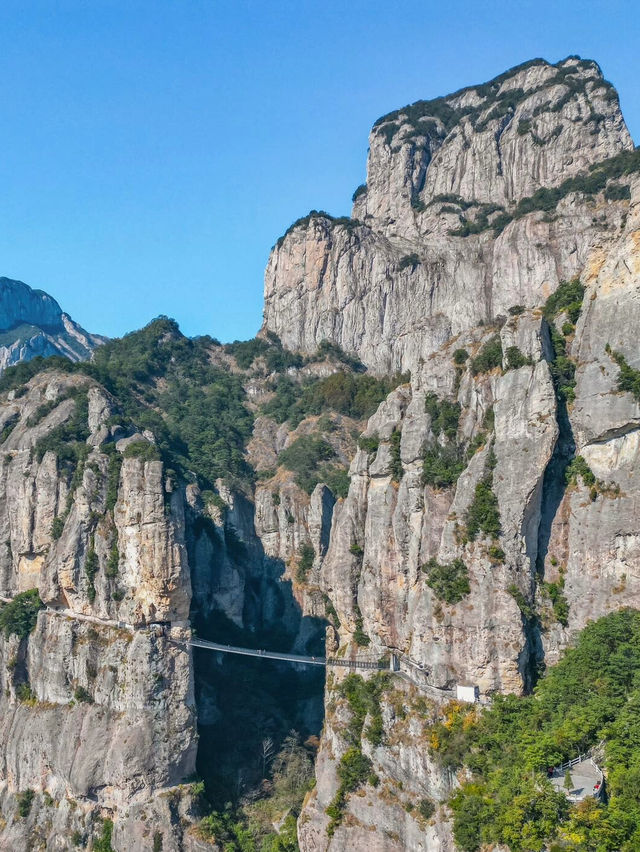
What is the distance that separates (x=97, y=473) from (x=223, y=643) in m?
18.8

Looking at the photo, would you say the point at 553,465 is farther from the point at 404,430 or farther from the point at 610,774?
the point at 610,774

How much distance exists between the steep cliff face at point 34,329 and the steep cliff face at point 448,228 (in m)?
66.4

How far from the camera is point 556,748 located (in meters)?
39.0

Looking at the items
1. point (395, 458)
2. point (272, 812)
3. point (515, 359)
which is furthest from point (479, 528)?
point (272, 812)

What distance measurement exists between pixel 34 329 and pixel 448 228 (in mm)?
101904

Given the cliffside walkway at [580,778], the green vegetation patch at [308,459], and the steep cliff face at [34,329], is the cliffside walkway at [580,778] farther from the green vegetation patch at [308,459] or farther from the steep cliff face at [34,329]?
the steep cliff face at [34,329]

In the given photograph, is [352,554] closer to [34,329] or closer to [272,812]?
[272,812]

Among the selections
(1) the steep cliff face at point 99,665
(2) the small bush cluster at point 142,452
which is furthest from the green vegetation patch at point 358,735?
(2) the small bush cluster at point 142,452

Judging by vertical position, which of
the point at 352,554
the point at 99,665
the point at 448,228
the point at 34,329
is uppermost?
the point at 34,329

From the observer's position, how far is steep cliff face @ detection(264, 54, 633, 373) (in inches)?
3875

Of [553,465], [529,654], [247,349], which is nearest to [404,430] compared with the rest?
[553,465]

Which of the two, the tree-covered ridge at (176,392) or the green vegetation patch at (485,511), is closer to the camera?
the green vegetation patch at (485,511)

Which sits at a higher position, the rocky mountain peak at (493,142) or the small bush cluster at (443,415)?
the rocky mountain peak at (493,142)

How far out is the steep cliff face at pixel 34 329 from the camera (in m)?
165
